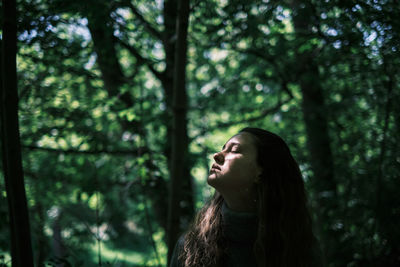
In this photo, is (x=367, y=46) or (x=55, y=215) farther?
(x=55, y=215)

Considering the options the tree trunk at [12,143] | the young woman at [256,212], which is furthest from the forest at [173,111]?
the young woman at [256,212]

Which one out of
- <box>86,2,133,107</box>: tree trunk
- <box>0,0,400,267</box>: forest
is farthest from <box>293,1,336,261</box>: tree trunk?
<box>86,2,133,107</box>: tree trunk

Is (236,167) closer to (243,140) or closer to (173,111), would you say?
(243,140)

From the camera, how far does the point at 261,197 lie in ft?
5.28

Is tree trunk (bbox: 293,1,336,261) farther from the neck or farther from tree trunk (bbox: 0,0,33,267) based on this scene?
tree trunk (bbox: 0,0,33,267)

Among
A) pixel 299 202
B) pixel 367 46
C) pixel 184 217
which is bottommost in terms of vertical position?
pixel 184 217

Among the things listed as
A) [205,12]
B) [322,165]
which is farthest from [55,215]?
[322,165]

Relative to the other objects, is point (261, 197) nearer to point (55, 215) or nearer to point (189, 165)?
point (189, 165)

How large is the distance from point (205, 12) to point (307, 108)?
2363mm

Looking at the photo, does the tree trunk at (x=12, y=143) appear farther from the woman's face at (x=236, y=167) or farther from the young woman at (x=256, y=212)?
the woman's face at (x=236, y=167)

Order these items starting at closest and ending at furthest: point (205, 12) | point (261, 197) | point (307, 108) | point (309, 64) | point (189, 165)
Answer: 1. point (261, 197)
2. point (205, 12)
3. point (189, 165)
4. point (309, 64)
5. point (307, 108)

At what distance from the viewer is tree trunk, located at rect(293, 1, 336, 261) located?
13.5ft

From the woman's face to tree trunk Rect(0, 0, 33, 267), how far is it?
0.89m

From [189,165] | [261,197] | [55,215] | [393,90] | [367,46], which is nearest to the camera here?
[261,197]
